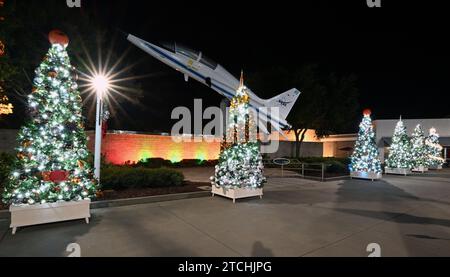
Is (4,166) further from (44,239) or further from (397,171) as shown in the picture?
(397,171)

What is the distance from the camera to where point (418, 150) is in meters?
19.3

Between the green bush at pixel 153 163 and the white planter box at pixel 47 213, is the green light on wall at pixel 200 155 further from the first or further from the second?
the white planter box at pixel 47 213

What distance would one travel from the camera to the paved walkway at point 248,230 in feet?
12.9

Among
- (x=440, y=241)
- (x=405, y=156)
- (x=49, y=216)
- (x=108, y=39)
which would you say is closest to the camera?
(x=440, y=241)

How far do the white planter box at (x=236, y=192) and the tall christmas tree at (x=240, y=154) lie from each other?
13 centimetres

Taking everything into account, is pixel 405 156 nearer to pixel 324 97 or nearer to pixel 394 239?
pixel 324 97

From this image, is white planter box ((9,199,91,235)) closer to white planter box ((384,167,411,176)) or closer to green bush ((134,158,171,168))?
green bush ((134,158,171,168))

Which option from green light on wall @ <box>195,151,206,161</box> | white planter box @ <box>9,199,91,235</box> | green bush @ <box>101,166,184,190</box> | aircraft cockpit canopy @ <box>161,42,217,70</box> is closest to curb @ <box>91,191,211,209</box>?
white planter box @ <box>9,199,91,235</box>

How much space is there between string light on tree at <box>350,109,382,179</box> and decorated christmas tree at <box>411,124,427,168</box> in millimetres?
7669

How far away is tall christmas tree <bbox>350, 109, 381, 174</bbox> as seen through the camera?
13250 millimetres

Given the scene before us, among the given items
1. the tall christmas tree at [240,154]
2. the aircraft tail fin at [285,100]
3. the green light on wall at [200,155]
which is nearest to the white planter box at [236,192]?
the tall christmas tree at [240,154]
